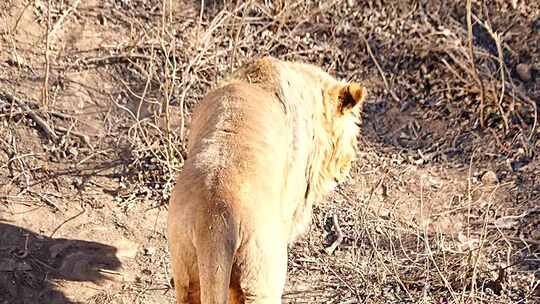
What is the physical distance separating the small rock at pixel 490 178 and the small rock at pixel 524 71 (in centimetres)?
116

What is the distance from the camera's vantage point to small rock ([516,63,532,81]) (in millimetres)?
7285

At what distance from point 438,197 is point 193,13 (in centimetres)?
278

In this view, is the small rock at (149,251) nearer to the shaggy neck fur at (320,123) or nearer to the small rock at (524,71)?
the shaggy neck fur at (320,123)

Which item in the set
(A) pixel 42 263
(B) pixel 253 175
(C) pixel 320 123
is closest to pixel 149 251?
(A) pixel 42 263

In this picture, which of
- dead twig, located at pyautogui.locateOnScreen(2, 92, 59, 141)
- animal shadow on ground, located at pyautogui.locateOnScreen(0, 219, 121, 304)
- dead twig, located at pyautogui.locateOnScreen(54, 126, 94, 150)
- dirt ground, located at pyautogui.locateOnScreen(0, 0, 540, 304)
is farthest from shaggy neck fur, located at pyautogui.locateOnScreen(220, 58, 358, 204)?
dead twig, located at pyautogui.locateOnScreen(2, 92, 59, 141)

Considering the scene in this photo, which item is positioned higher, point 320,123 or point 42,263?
point 320,123

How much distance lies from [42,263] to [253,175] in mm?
2032

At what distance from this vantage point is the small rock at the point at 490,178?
6555 millimetres

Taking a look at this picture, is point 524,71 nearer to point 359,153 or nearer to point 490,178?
point 490,178

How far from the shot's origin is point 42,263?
208 inches

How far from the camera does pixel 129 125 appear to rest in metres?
6.34

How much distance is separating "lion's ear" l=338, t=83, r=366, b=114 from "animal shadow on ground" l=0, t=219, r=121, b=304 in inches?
72.3

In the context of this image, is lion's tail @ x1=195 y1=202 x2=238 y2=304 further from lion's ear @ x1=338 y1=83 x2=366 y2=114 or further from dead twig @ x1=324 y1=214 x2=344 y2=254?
dead twig @ x1=324 y1=214 x2=344 y2=254

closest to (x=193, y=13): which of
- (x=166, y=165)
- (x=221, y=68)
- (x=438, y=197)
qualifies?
(x=221, y=68)
